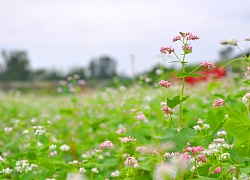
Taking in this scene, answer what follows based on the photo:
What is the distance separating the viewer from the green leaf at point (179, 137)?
152cm

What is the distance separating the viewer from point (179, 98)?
163cm

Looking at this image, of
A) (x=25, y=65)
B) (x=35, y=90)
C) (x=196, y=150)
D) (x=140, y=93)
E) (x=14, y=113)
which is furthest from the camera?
(x=25, y=65)

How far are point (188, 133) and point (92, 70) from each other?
2142 cm

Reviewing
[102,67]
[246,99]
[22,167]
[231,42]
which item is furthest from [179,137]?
[102,67]

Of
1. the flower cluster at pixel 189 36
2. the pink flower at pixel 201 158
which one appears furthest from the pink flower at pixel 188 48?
the pink flower at pixel 201 158

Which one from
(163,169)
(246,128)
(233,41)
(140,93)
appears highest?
(233,41)

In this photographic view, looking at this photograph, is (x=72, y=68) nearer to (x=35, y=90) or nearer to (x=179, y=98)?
(x=35, y=90)

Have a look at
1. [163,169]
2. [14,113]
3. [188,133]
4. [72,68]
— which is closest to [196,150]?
[188,133]

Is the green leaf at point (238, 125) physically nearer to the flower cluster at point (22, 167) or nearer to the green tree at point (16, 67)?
the flower cluster at point (22, 167)

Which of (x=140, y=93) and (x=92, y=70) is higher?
(x=140, y=93)

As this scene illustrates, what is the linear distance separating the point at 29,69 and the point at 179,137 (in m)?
26.4

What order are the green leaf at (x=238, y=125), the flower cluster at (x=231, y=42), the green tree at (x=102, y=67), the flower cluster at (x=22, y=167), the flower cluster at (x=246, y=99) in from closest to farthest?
the green leaf at (x=238, y=125) < the flower cluster at (x=246, y=99) < the flower cluster at (x=231, y=42) < the flower cluster at (x=22, y=167) < the green tree at (x=102, y=67)

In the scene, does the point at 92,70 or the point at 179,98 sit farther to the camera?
the point at 92,70

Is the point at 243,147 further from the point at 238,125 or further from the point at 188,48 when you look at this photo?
the point at 188,48
